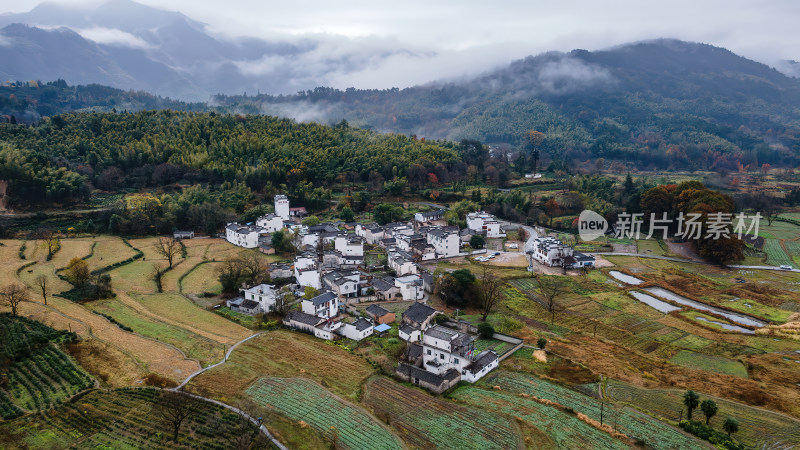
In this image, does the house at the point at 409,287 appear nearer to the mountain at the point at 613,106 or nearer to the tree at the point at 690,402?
the tree at the point at 690,402

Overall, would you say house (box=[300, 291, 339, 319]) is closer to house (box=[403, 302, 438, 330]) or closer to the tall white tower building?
house (box=[403, 302, 438, 330])

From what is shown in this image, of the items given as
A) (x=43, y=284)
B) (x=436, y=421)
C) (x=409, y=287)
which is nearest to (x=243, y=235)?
(x=43, y=284)

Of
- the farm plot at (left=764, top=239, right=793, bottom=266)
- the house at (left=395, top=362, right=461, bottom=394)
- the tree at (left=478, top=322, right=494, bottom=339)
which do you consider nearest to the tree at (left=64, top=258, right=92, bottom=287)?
the house at (left=395, top=362, right=461, bottom=394)

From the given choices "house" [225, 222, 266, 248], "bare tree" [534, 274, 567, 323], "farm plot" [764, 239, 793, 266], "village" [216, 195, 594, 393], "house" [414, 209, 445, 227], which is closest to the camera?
"village" [216, 195, 594, 393]

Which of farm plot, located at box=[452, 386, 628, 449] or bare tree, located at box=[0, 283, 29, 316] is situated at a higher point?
bare tree, located at box=[0, 283, 29, 316]

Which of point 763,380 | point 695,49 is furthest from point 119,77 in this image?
point 695,49

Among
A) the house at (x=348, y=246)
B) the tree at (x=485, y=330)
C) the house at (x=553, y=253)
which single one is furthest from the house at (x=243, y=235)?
the house at (x=553, y=253)
